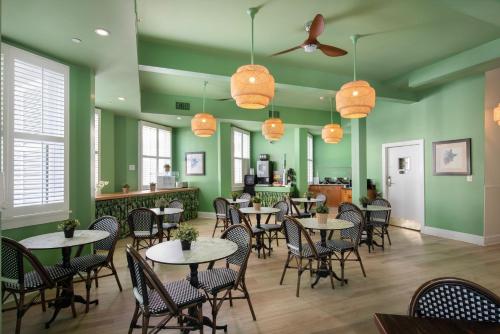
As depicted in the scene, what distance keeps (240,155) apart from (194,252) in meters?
7.04

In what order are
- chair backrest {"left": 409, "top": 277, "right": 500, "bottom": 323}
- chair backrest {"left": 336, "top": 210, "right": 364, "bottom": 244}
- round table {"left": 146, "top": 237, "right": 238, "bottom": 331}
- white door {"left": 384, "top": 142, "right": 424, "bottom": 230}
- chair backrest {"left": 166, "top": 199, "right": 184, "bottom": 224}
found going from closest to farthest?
chair backrest {"left": 409, "top": 277, "right": 500, "bottom": 323} → round table {"left": 146, "top": 237, "right": 238, "bottom": 331} → chair backrest {"left": 336, "top": 210, "right": 364, "bottom": 244} → chair backrest {"left": 166, "top": 199, "right": 184, "bottom": 224} → white door {"left": 384, "top": 142, "right": 424, "bottom": 230}

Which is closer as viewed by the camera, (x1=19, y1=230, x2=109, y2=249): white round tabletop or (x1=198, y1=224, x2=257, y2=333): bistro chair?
(x1=198, y1=224, x2=257, y2=333): bistro chair

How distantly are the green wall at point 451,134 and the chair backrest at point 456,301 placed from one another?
4.99 metres

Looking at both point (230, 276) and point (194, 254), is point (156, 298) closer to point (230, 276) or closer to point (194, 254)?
point (194, 254)

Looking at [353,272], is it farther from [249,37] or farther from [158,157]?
[158,157]

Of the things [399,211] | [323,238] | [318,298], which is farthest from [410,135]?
[318,298]

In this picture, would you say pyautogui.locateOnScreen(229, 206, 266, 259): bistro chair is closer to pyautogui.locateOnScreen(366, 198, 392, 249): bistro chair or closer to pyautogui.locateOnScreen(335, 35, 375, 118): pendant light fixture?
pyautogui.locateOnScreen(366, 198, 392, 249): bistro chair

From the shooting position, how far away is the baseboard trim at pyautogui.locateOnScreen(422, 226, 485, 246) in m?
5.24

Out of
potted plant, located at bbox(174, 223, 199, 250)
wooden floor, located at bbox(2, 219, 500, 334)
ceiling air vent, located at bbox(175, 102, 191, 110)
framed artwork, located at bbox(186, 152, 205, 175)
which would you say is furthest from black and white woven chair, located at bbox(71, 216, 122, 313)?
framed artwork, located at bbox(186, 152, 205, 175)

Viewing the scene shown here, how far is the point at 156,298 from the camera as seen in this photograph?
217cm

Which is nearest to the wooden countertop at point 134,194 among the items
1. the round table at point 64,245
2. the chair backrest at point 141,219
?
the chair backrest at point 141,219

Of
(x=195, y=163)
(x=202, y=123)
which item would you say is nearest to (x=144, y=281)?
(x=202, y=123)

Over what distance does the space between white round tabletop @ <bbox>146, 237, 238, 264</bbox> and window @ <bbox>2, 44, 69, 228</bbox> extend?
1.88m

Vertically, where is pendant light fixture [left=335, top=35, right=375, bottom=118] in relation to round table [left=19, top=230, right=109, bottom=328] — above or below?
above
